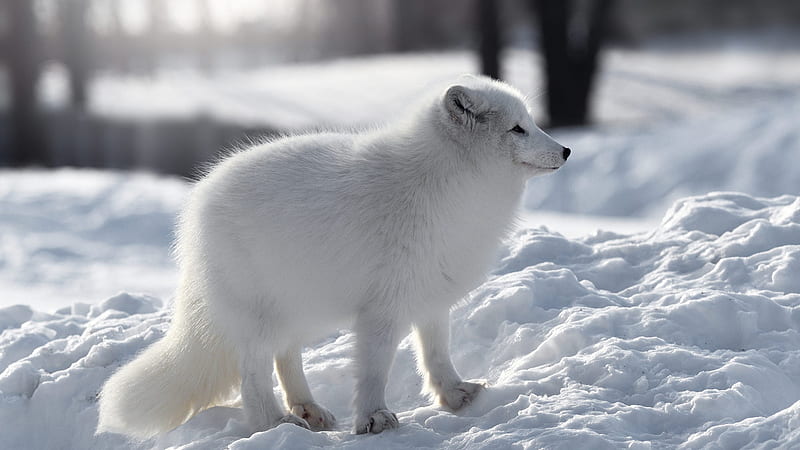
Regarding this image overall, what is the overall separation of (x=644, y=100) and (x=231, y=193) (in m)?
18.3

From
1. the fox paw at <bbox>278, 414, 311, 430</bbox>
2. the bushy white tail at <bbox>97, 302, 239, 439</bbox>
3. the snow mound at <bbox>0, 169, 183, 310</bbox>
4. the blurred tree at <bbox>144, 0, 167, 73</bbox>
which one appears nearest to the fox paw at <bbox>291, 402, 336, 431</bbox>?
the fox paw at <bbox>278, 414, 311, 430</bbox>

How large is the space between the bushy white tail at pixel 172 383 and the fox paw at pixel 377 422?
0.72m

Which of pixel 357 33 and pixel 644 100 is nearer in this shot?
pixel 644 100

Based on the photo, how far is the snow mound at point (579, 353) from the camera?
11.8 feet

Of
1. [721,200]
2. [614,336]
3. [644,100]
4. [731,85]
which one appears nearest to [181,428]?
[614,336]

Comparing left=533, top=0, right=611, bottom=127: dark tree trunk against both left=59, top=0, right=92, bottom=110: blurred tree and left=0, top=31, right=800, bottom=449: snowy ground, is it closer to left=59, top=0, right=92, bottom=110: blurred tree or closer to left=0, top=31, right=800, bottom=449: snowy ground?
left=0, top=31, right=800, bottom=449: snowy ground

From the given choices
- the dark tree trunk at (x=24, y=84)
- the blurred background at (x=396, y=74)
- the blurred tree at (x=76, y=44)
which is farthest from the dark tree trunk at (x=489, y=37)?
the blurred tree at (x=76, y=44)

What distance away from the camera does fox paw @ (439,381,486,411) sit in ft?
13.4

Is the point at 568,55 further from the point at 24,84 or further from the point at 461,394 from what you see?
the point at 461,394

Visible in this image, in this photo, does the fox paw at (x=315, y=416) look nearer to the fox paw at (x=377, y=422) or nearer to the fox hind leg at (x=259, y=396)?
the fox hind leg at (x=259, y=396)

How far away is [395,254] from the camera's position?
3842mm

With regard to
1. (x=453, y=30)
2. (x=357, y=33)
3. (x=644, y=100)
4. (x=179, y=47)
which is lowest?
(x=644, y=100)

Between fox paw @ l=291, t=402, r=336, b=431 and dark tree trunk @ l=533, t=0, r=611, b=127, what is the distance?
12.1m

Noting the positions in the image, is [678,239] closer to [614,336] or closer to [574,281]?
[574,281]
